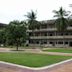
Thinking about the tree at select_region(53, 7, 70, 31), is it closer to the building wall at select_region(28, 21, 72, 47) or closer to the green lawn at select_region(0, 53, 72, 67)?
the building wall at select_region(28, 21, 72, 47)

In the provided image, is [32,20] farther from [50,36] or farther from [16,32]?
[16,32]

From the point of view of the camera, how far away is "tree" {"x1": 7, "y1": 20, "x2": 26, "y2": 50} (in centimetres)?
3997

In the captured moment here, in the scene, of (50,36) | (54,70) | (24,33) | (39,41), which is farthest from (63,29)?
(54,70)

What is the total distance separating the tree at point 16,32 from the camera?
40.0 meters

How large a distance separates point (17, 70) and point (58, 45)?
172ft

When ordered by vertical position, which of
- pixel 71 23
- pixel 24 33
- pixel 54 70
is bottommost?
pixel 54 70

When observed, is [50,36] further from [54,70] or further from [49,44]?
[54,70]

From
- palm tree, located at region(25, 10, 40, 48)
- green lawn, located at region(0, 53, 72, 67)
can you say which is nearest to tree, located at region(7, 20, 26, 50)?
green lawn, located at region(0, 53, 72, 67)

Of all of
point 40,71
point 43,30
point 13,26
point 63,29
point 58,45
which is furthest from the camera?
point 43,30

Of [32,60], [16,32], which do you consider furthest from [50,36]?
[32,60]

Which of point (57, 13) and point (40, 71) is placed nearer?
point (40, 71)

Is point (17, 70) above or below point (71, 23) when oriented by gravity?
below

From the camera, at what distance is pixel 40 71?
12.8 metres

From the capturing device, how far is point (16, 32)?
40188 millimetres
